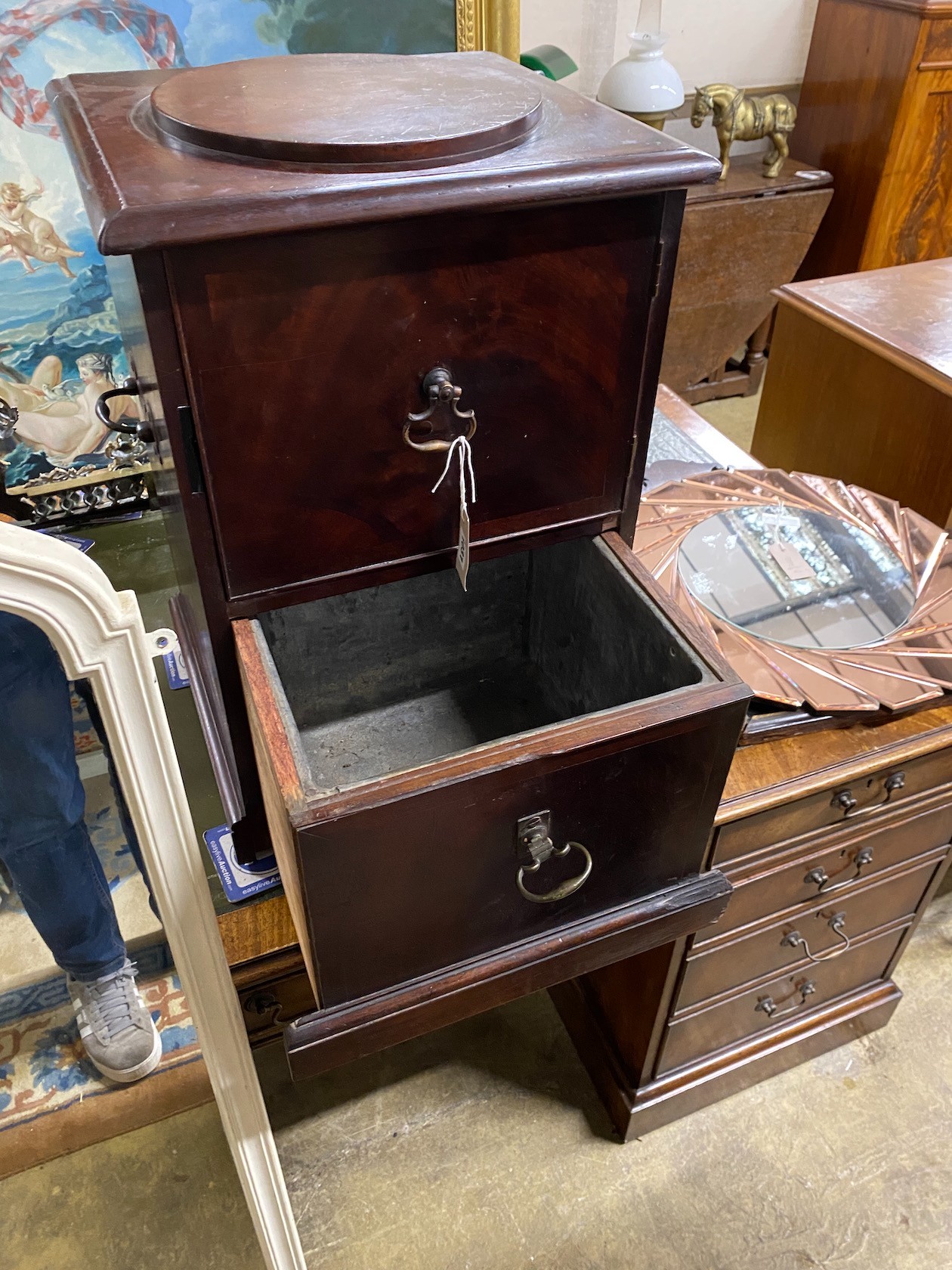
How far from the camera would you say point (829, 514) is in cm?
120

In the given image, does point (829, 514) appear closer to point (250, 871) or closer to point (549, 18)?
point (250, 871)

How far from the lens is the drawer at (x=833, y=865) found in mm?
1042

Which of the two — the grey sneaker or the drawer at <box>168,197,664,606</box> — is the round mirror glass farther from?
the grey sneaker

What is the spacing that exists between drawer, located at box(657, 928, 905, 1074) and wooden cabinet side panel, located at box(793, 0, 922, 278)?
1971 millimetres

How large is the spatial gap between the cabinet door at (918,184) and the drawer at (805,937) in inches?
74.0

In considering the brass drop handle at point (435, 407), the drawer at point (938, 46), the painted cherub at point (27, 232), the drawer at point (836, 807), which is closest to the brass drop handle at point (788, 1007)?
the drawer at point (836, 807)

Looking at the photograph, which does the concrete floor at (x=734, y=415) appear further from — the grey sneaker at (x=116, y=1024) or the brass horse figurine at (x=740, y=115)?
the grey sneaker at (x=116, y=1024)

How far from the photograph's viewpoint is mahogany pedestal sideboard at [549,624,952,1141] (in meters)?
0.96

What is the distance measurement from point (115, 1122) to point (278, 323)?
1087mm

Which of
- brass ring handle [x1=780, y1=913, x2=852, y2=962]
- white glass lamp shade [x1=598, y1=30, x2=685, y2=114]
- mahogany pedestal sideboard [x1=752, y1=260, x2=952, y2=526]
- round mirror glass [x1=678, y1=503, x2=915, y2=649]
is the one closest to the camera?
round mirror glass [x1=678, y1=503, x2=915, y2=649]

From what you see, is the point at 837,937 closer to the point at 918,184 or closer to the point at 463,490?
the point at 463,490

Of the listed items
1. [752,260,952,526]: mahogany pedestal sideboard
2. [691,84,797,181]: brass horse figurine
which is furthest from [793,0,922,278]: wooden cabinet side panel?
[752,260,952,526]: mahogany pedestal sideboard

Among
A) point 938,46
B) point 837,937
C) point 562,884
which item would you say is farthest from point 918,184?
point 562,884

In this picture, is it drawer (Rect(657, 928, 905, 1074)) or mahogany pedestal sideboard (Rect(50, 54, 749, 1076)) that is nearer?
mahogany pedestal sideboard (Rect(50, 54, 749, 1076))
